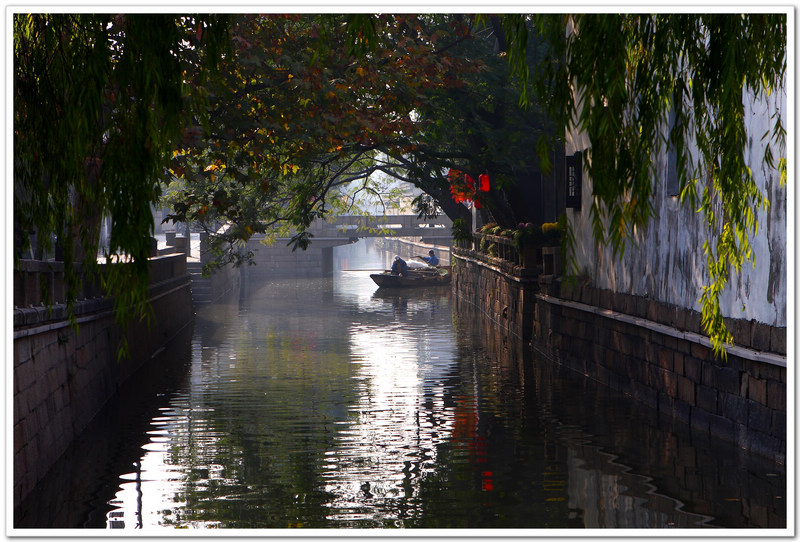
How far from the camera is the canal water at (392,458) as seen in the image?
296 inches

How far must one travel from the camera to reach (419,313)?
30.0 metres

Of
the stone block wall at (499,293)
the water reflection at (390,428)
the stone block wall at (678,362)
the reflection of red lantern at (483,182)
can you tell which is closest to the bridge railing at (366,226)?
the stone block wall at (499,293)

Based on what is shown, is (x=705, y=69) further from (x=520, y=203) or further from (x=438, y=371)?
(x=520, y=203)

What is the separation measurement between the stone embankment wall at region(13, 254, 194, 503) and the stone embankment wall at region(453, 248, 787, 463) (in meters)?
4.80

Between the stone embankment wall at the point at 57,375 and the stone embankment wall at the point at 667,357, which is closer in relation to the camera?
the stone embankment wall at the point at 57,375

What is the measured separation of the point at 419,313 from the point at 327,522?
74.7 ft

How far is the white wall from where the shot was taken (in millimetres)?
8438

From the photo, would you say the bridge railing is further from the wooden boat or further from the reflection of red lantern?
the reflection of red lantern

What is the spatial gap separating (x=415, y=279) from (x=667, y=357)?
32.0 m

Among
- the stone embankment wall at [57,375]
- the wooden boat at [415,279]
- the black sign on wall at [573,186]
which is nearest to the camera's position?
the stone embankment wall at [57,375]

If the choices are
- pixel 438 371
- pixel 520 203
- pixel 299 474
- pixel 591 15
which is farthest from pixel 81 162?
pixel 520 203

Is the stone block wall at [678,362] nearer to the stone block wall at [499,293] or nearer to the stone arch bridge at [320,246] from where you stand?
the stone block wall at [499,293]

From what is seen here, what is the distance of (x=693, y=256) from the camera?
10.8 metres

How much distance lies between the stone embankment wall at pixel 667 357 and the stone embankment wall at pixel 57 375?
15.8 feet
